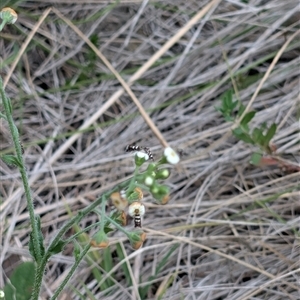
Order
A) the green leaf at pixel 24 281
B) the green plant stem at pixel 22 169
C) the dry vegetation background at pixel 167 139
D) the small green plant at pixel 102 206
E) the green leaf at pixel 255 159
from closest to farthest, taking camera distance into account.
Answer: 1. the small green plant at pixel 102 206
2. the green plant stem at pixel 22 169
3. the green leaf at pixel 24 281
4. the dry vegetation background at pixel 167 139
5. the green leaf at pixel 255 159

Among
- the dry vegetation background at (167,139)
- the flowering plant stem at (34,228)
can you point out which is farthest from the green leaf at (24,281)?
the dry vegetation background at (167,139)

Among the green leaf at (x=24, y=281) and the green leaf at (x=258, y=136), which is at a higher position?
the green leaf at (x=258, y=136)

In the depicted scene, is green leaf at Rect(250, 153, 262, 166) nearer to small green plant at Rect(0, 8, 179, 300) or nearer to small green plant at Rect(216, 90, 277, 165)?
small green plant at Rect(216, 90, 277, 165)

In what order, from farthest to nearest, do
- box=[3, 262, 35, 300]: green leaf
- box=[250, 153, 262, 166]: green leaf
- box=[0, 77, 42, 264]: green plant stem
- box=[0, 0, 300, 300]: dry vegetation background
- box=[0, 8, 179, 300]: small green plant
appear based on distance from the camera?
box=[250, 153, 262, 166]: green leaf
box=[0, 0, 300, 300]: dry vegetation background
box=[3, 262, 35, 300]: green leaf
box=[0, 77, 42, 264]: green plant stem
box=[0, 8, 179, 300]: small green plant

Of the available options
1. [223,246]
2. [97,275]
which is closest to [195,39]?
[223,246]

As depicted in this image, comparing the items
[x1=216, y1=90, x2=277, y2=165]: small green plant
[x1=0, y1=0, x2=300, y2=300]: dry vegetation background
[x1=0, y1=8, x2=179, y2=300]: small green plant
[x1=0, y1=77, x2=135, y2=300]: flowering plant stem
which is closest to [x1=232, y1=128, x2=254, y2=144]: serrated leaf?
[x1=216, y1=90, x2=277, y2=165]: small green plant

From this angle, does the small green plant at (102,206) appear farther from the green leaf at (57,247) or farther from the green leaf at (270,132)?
the green leaf at (270,132)

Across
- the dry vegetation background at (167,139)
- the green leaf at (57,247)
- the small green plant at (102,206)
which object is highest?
the small green plant at (102,206)

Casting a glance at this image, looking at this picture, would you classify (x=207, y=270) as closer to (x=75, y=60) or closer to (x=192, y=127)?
(x=192, y=127)

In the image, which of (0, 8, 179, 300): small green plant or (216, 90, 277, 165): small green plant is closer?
(0, 8, 179, 300): small green plant
